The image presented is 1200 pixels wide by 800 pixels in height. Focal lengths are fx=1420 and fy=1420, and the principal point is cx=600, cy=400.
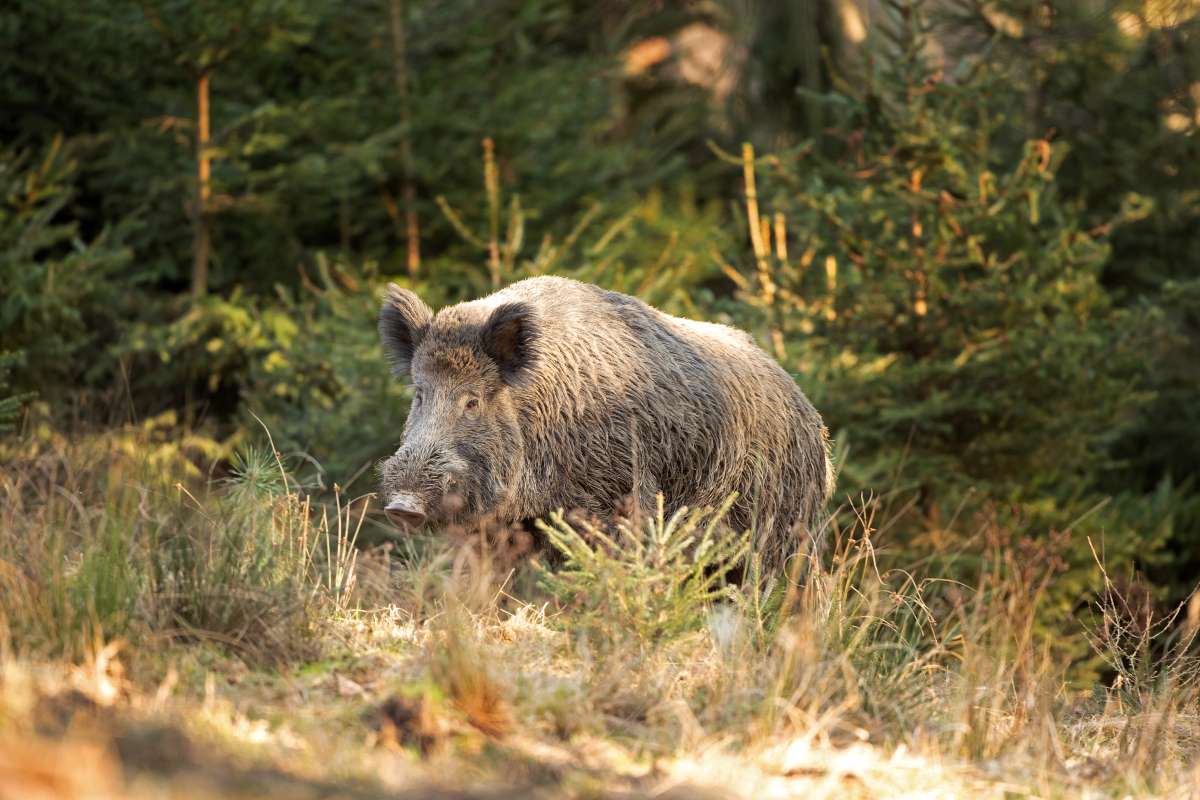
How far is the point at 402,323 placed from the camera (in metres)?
7.70

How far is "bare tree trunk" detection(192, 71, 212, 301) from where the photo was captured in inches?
527

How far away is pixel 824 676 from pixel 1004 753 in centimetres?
68

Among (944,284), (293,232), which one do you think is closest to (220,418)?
(293,232)

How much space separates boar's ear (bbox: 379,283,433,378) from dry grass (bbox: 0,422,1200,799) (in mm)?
1611

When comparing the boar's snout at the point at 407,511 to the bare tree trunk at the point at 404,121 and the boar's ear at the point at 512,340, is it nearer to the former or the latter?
the boar's ear at the point at 512,340

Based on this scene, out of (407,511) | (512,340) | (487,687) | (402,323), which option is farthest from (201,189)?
(487,687)

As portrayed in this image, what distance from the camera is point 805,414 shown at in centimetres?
846

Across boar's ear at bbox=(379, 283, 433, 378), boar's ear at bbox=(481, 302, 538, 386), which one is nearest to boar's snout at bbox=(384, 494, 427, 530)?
boar's ear at bbox=(481, 302, 538, 386)

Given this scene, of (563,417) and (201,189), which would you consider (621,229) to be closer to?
(201,189)

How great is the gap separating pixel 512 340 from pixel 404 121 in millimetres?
8191

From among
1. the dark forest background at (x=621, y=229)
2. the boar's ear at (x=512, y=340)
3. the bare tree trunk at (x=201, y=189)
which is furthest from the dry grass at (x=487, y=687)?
the bare tree trunk at (x=201, y=189)

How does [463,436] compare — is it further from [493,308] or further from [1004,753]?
[1004,753]

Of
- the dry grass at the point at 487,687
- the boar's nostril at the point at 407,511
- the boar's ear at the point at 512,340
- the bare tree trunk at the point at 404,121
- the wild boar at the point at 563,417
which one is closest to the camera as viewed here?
the dry grass at the point at 487,687

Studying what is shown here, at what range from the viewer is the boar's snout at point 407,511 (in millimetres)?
6695
